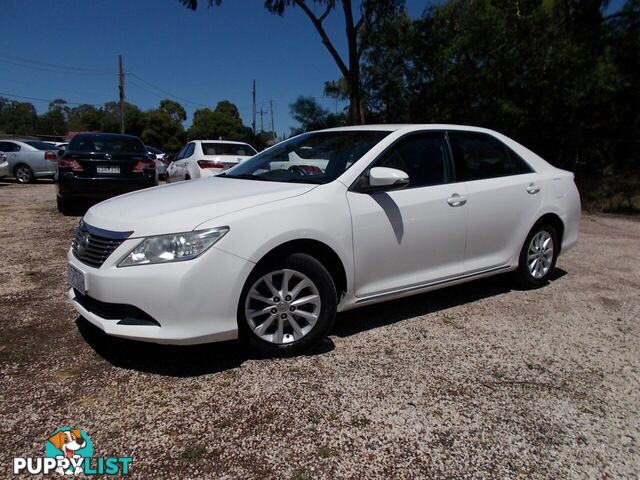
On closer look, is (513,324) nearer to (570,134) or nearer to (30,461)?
(30,461)

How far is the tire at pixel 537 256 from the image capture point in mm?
4516

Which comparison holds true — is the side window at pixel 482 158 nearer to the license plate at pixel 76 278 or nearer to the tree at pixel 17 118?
the license plate at pixel 76 278

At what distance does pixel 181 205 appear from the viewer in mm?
2979

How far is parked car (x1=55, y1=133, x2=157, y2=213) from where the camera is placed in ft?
25.9

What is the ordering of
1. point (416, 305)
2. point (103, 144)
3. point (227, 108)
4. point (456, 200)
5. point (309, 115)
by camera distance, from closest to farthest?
point (456, 200)
point (416, 305)
point (103, 144)
point (309, 115)
point (227, 108)

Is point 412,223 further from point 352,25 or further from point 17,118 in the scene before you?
point 17,118

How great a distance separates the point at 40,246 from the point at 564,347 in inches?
234

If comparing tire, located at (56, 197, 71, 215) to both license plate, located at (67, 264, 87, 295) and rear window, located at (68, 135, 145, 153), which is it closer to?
rear window, located at (68, 135, 145, 153)

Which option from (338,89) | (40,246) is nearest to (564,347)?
(40,246)

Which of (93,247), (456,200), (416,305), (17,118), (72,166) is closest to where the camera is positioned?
(93,247)

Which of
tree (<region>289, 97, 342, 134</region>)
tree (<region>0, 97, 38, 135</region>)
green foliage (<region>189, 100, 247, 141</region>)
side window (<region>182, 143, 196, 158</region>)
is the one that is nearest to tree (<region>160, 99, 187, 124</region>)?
green foliage (<region>189, 100, 247, 141</region>)

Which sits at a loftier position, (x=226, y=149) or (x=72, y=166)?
(x=226, y=149)

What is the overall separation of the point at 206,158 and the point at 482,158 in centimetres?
615

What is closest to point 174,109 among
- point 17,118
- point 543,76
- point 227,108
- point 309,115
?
point 227,108
